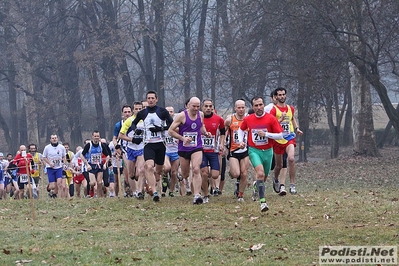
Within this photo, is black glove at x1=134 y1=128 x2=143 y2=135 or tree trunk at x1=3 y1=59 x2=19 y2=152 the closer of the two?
black glove at x1=134 y1=128 x2=143 y2=135

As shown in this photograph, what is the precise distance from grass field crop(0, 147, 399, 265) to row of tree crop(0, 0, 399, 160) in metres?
16.0

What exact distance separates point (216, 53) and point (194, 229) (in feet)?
115

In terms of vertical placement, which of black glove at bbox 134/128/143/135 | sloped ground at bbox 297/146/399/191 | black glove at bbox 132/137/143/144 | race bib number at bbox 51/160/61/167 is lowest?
sloped ground at bbox 297/146/399/191

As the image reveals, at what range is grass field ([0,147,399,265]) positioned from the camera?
37.0 feet

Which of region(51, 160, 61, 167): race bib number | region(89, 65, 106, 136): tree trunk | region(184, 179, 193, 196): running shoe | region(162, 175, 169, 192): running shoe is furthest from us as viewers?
region(89, 65, 106, 136): tree trunk

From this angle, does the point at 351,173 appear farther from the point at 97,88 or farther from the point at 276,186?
the point at 97,88

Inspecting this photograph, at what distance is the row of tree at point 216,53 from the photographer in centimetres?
3394

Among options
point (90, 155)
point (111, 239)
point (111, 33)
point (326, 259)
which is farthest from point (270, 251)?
point (111, 33)

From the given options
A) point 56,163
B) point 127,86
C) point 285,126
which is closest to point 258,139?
point 285,126

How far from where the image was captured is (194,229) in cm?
1383

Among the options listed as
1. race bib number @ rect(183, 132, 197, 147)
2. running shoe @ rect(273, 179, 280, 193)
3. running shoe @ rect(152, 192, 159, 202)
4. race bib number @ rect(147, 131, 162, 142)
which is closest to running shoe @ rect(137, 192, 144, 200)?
running shoe @ rect(152, 192, 159, 202)

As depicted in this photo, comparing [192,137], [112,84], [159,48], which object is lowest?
[192,137]

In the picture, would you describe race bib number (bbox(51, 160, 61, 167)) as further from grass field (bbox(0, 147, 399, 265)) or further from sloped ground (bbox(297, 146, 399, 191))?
sloped ground (bbox(297, 146, 399, 191))

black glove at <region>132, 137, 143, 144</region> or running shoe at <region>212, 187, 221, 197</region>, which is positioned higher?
black glove at <region>132, 137, 143, 144</region>
